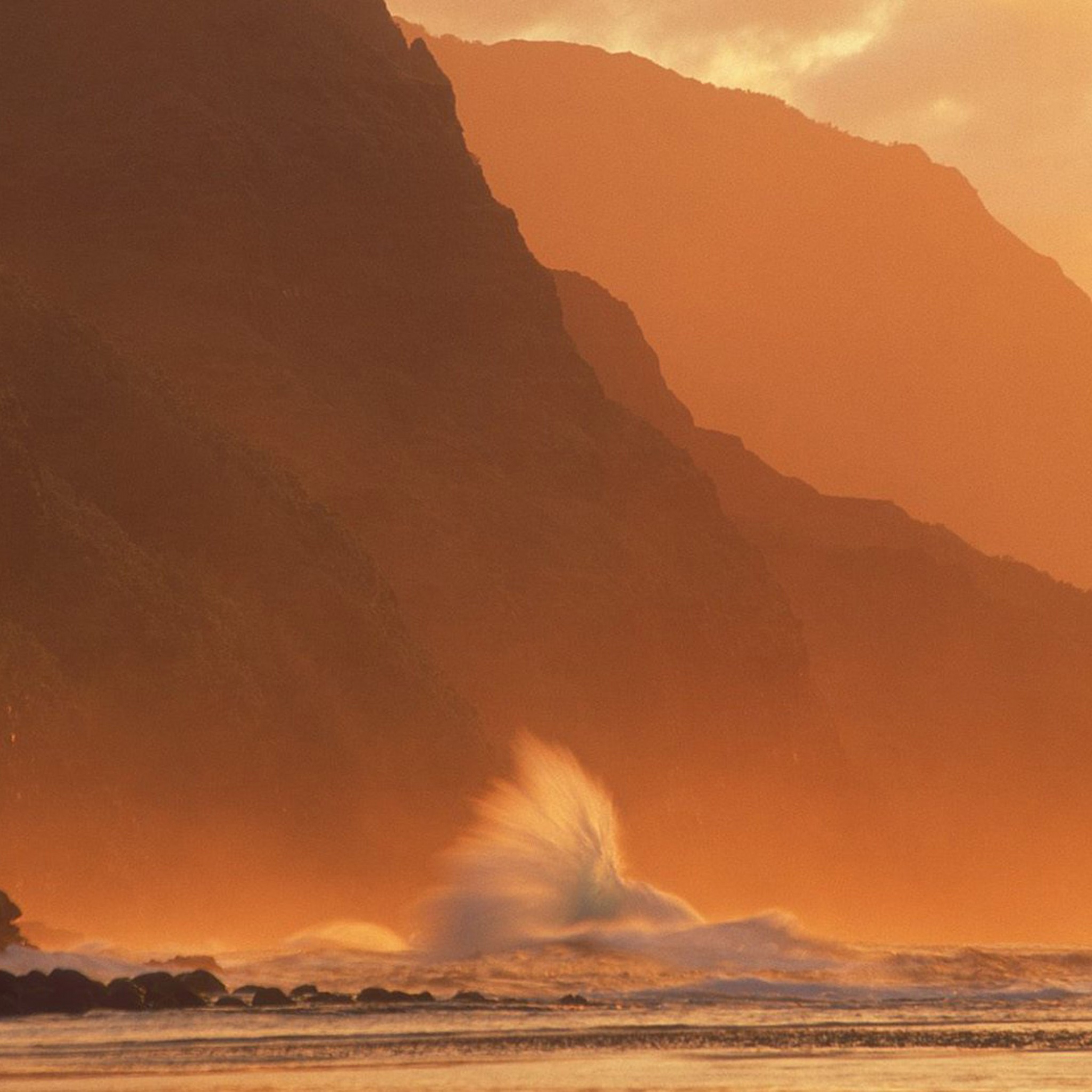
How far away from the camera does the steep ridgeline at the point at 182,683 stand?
5594cm

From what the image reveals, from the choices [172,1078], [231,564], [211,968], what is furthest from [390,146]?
[172,1078]

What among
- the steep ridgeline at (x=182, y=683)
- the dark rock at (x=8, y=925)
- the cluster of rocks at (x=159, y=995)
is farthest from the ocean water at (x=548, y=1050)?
the steep ridgeline at (x=182, y=683)

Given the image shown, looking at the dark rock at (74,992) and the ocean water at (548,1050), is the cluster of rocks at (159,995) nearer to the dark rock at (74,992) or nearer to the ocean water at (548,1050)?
the dark rock at (74,992)

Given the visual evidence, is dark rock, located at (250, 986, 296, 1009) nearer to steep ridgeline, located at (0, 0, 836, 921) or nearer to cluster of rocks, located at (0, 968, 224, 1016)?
cluster of rocks, located at (0, 968, 224, 1016)

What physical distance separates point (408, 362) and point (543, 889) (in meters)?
54.6

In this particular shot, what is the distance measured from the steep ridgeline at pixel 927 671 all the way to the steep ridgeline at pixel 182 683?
76.3 m

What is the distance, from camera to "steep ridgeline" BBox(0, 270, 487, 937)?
55.9 m

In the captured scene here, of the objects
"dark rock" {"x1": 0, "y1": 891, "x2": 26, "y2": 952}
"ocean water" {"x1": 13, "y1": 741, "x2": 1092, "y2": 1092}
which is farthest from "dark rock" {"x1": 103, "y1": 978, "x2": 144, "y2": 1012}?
"dark rock" {"x1": 0, "y1": 891, "x2": 26, "y2": 952}

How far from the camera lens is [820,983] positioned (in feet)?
127

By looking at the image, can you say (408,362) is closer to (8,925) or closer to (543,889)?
(543,889)

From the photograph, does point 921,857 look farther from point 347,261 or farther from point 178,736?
point 178,736

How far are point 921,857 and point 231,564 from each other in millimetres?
77311

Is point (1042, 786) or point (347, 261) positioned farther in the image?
point (1042, 786)

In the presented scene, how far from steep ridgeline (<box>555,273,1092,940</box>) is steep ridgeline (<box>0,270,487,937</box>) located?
76.3m
